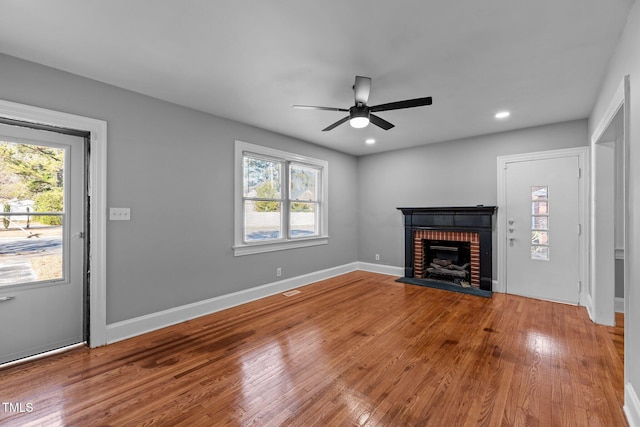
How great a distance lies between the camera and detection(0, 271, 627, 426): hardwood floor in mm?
1793

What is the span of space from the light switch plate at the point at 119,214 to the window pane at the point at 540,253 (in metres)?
5.37

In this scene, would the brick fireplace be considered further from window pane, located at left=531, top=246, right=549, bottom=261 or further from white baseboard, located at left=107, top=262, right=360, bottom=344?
white baseboard, located at left=107, top=262, right=360, bottom=344

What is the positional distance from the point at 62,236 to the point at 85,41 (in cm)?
176

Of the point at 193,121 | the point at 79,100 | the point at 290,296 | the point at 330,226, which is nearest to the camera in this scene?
the point at 79,100

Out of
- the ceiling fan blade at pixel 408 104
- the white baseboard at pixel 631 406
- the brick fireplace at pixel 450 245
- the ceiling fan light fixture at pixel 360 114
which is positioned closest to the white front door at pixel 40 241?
the ceiling fan light fixture at pixel 360 114

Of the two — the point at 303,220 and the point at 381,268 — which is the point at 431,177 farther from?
the point at 303,220

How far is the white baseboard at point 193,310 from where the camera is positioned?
2.89 meters

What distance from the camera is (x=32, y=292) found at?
253cm

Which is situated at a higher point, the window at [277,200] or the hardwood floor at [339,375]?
the window at [277,200]

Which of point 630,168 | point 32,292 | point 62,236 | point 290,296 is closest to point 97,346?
point 32,292

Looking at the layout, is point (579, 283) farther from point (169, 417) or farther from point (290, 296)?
point (169, 417)

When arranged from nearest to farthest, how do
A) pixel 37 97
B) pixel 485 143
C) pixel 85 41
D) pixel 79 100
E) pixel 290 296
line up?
pixel 85 41 < pixel 37 97 < pixel 79 100 < pixel 290 296 < pixel 485 143

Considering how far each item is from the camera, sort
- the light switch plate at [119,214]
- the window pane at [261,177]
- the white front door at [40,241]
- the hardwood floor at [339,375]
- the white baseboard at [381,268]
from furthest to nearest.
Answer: the white baseboard at [381,268] → the window pane at [261,177] → the light switch plate at [119,214] → the white front door at [40,241] → the hardwood floor at [339,375]

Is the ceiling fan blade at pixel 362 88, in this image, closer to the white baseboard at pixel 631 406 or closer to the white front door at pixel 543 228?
the white baseboard at pixel 631 406
